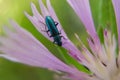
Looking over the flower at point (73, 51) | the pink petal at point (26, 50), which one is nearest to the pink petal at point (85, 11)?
the flower at point (73, 51)

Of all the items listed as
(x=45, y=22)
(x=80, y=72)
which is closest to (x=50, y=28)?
(x=45, y=22)

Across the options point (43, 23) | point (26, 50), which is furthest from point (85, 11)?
point (26, 50)

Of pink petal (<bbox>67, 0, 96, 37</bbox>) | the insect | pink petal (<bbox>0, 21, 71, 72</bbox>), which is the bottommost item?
pink petal (<bbox>0, 21, 71, 72</bbox>)

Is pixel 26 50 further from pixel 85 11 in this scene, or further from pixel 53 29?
pixel 85 11

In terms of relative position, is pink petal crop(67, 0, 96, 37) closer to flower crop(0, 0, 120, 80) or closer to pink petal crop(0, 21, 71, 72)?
flower crop(0, 0, 120, 80)

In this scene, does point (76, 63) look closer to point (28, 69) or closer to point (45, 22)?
point (45, 22)

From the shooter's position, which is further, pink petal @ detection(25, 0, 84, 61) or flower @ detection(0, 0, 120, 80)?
pink petal @ detection(25, 0, 84, 61)

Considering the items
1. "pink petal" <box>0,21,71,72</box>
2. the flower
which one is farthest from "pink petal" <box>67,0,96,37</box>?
"pink petal" <box>0,21,71,72</box>
